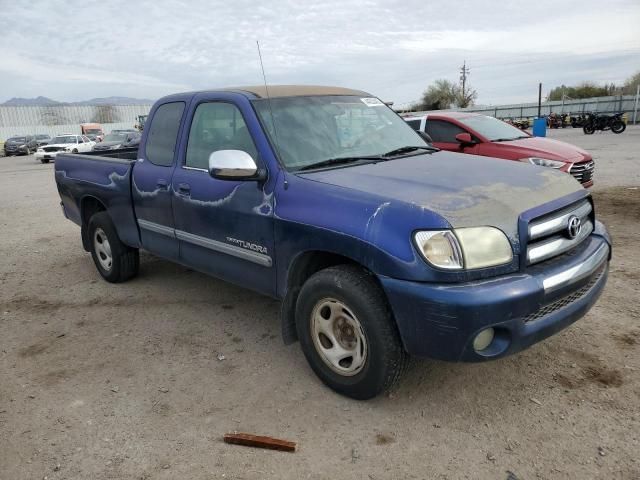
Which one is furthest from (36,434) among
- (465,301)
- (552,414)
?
(552,414)

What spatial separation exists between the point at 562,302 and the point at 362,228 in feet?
3.91

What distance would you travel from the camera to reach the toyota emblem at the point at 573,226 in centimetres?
306

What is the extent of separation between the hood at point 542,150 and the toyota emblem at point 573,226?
15.9ft

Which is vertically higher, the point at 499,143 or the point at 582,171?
the point at 499,143

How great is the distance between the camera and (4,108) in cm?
5997

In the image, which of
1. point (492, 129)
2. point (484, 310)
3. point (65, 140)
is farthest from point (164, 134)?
point (65, 140)

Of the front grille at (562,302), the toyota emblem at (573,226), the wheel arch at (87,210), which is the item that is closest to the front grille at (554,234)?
the toyota emblem at (573,226)

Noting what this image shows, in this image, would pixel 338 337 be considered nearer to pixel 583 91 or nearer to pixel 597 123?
pixel 597 123

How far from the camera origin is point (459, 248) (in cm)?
265

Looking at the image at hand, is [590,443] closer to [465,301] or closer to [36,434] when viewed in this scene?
[465,301]

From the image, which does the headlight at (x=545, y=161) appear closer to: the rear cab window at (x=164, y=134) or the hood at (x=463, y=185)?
the hood at (x=463, y=185)

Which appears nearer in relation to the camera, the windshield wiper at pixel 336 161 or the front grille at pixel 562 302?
the front grille at pixel 562 302

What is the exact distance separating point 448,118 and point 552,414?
6502 millimetres

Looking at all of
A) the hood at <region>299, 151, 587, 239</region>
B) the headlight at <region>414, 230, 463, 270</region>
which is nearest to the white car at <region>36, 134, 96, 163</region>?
the hood at <region>299, 151, 587, 239</region>
